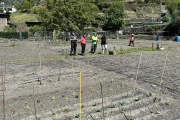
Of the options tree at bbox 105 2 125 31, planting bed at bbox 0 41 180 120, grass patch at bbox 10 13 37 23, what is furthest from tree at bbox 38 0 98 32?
grass patch at bbox 10 13 37 23

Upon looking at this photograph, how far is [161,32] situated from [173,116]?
32.4m

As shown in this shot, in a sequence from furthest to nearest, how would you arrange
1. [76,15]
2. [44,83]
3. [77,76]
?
1. [76,15]
2. [77,76]
3. [44,83]

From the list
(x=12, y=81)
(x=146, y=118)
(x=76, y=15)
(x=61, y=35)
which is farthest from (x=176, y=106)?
(x=76, y=15)

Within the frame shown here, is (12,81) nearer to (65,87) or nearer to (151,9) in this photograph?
(65,87)

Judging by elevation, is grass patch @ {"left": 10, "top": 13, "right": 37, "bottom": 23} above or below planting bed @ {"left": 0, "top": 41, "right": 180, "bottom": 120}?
above

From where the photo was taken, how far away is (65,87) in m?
6.02

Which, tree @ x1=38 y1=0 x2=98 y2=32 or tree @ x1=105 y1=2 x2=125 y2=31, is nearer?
tree @ x1=38 y1=0 x2=98 y2=32

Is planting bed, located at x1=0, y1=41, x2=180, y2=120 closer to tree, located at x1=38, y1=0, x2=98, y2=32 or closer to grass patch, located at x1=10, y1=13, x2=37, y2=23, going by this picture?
tree, located at x1=38, y1=0, x2=98, y2=32

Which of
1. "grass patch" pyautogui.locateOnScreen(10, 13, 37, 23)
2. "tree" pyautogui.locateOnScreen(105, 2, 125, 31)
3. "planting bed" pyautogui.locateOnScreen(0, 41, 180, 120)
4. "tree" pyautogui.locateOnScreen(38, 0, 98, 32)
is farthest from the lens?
"grass patch" pyautogui.locateOnScreen(10, 13, 37, 23)

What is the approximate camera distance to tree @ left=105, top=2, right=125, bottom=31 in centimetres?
4597

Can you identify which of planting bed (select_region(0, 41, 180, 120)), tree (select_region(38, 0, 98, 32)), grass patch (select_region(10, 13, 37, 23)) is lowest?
planting bed (select_region(0, 41, 180, 120))

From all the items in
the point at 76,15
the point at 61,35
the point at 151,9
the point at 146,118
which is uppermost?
the point at 151,9

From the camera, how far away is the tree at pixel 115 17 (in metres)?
46.0

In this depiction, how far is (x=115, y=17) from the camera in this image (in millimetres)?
46969
